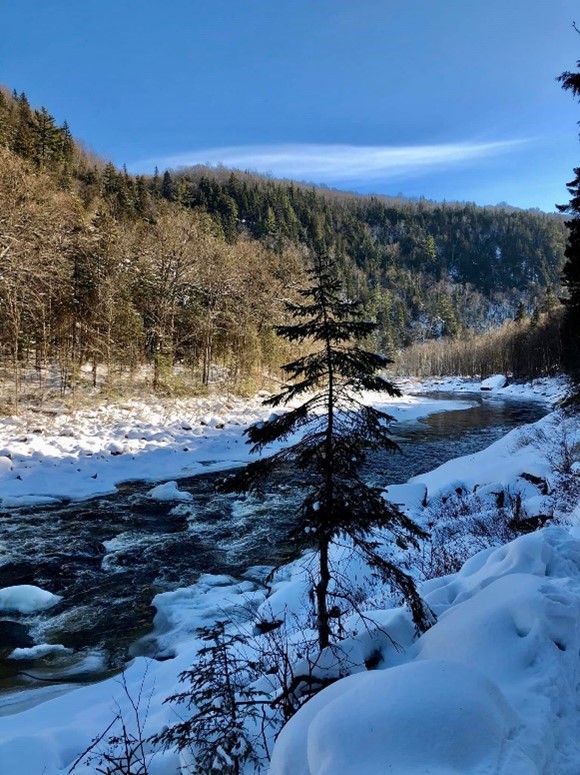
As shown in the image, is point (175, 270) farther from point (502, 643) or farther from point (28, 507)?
point (502, 643)

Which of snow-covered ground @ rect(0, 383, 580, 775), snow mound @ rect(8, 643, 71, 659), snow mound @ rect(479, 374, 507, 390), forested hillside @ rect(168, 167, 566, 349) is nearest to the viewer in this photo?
snow-covered ground @ rect(0, 383, 580, 775)

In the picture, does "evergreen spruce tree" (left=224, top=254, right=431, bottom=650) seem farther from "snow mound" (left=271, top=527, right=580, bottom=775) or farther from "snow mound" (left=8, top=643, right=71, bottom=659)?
"snow mound" (left=8, top=643, right=71, bottom=659)

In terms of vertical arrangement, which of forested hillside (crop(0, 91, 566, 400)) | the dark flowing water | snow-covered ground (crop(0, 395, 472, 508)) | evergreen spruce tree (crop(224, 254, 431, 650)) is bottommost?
the dark flowing water

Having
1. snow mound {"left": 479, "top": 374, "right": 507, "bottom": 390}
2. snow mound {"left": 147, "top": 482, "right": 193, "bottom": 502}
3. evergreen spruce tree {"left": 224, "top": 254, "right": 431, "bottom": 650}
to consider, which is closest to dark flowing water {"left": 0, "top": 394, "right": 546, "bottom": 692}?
snow mound {"left": 147, "top": 482, "right": 193, "bottom": 502}

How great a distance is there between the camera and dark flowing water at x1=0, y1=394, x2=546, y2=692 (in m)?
6.91

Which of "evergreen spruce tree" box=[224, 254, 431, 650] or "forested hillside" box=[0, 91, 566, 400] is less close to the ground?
"forested hillside" box=[0, 91, 566, 400]

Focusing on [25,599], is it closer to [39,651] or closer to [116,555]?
[39,651]

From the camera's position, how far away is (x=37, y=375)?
2539cm

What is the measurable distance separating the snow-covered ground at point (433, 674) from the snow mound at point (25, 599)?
0.11 ft

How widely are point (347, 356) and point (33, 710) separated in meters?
5.27

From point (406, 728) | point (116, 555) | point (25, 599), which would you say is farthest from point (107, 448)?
point (406, 728)

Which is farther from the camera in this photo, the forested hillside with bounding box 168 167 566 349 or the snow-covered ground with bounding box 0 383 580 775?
the forested hillside with bounding box 168 167 566 349

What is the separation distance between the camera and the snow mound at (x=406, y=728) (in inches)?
87.7

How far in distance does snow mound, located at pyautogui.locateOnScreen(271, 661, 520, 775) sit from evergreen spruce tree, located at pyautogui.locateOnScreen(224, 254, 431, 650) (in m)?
1.23
